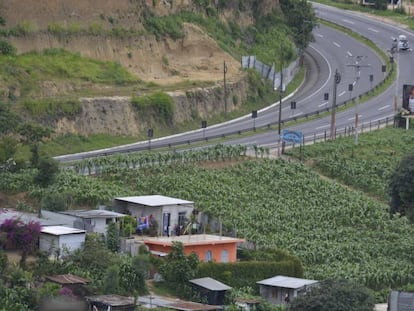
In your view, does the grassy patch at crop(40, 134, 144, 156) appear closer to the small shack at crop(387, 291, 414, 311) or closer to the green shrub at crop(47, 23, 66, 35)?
the green shrub at crop(47, 23, 66, 35)

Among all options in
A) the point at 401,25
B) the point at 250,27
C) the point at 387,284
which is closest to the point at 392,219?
the point at 387,284

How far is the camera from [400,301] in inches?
2741

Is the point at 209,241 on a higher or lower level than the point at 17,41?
lower

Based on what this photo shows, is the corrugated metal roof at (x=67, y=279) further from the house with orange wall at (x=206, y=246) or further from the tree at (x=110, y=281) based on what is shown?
the house with orange wall at (x=206, y=246)

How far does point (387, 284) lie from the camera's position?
245 ft

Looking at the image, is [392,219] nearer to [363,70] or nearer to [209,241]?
[209,241]

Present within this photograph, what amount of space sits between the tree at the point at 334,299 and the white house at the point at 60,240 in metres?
8.87

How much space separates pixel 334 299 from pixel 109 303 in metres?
8.27

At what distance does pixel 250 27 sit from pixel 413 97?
46.3ft

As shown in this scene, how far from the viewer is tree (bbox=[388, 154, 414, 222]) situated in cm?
8106

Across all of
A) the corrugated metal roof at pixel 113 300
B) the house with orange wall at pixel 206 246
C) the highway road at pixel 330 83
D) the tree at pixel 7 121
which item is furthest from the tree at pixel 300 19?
the corrugated metal roof at pixel 113 300

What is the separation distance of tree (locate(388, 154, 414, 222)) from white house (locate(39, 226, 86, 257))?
57.2 ft

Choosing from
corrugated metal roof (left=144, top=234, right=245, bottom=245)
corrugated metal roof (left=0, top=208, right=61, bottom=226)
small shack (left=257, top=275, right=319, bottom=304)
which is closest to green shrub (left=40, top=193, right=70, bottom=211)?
corrugated metal roof (left=0, top=208, right=61, bottom=226)

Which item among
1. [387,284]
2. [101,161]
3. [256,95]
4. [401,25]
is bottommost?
[387,284]
